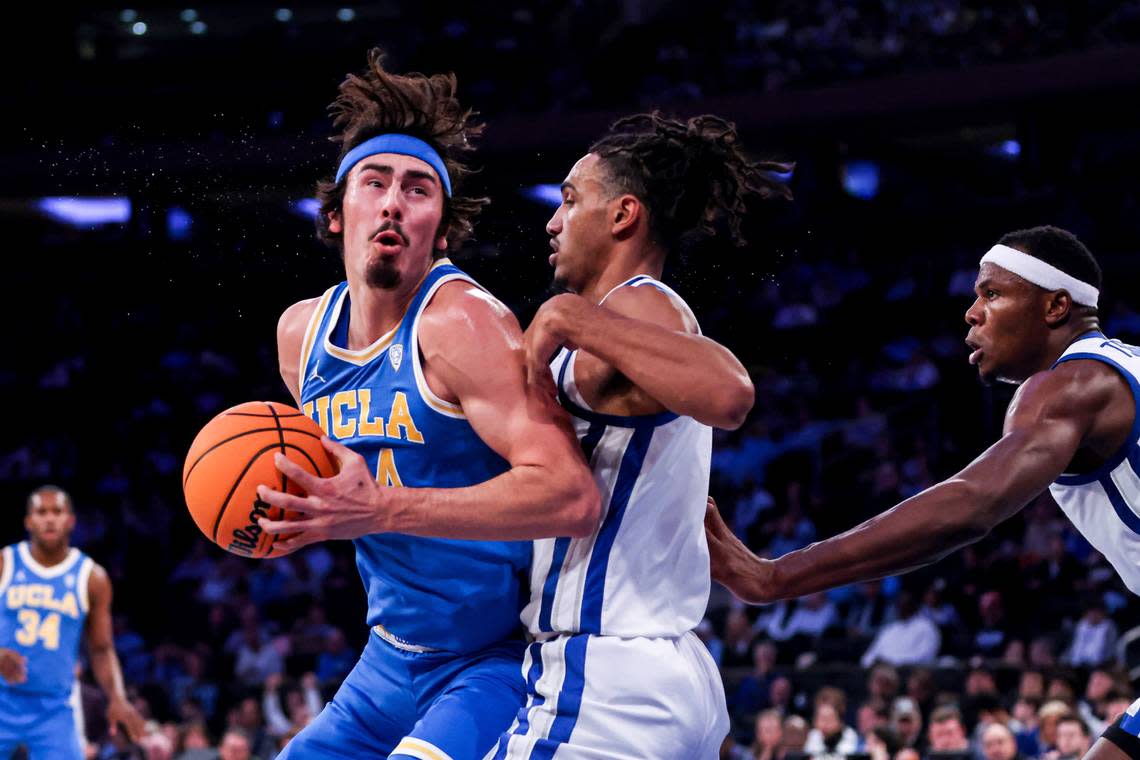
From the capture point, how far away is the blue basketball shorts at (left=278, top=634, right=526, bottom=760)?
3248 mm

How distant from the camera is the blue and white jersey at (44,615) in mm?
8047

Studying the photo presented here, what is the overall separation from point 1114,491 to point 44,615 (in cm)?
652

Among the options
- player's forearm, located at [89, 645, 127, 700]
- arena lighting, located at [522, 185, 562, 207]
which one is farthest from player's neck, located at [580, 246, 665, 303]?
arena lighting, located at [522, 185, 562, 207]

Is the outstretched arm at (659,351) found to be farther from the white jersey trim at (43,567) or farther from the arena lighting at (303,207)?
the arena lighting at (303,207)

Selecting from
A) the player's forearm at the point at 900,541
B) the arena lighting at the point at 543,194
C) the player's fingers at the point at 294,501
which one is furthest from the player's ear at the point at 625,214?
the arena lighting at the point at 543,194

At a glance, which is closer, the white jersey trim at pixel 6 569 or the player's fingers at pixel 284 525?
the player's fingers at pixel 284 525

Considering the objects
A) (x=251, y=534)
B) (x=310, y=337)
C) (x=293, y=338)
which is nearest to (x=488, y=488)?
(x=251, y=534)

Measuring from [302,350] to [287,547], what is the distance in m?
0.79

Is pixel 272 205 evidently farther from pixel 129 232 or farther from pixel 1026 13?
pixel 1026 13

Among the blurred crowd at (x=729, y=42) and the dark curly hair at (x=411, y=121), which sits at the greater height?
the blurred crowd at (x=729, y=42)

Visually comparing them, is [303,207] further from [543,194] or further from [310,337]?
[310,337]

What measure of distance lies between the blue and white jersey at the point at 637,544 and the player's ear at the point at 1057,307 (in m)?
1.13

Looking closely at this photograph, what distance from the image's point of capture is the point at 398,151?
3725 millimetres

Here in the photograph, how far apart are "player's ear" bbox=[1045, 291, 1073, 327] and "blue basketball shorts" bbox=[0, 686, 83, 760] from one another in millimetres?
6326
